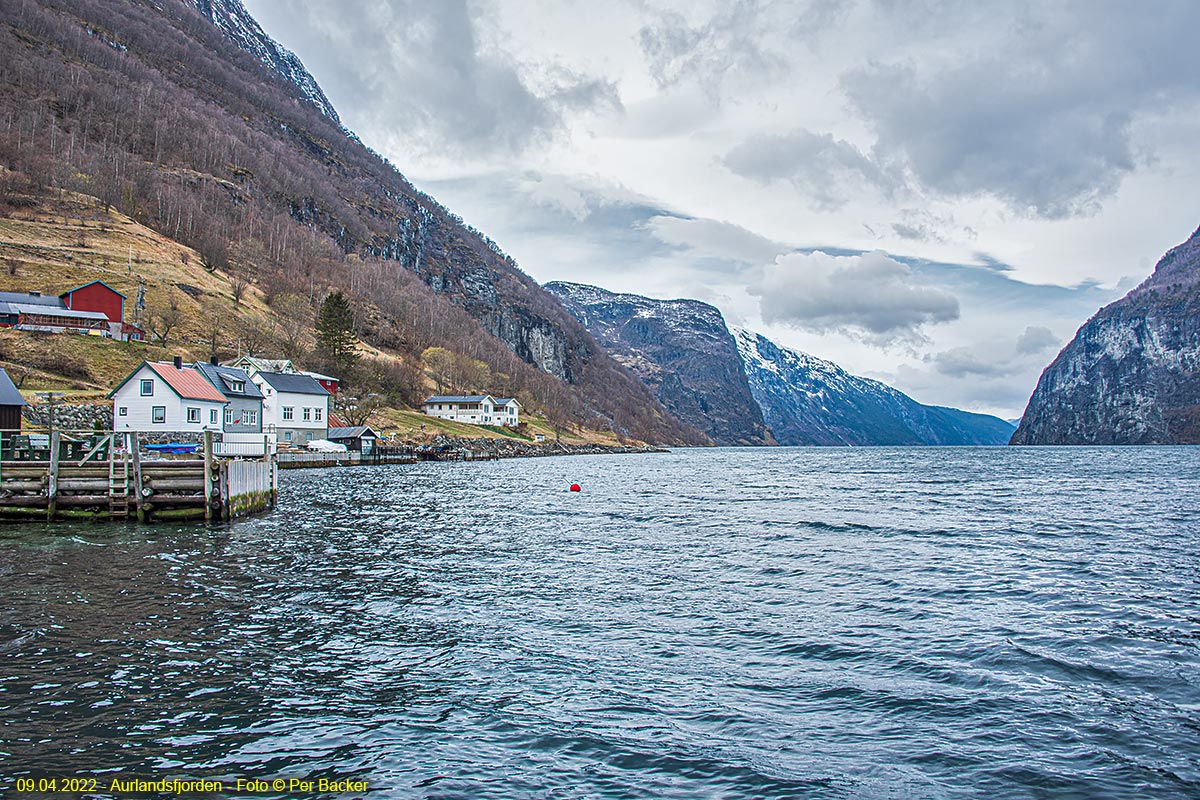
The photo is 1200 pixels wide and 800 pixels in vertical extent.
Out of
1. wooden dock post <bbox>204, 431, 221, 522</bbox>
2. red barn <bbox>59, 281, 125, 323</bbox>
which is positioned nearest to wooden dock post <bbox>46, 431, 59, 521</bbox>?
wooden dock post <bbox>204, 431, 221, 522</bbox>

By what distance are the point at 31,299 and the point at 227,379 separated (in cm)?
3864

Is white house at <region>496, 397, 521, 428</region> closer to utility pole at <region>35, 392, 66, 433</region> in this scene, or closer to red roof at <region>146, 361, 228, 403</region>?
red roof at <region>146, 361, 228, 403</region>

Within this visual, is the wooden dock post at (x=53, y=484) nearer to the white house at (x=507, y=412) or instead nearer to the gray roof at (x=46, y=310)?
the gray roof at (x=46, y=310)

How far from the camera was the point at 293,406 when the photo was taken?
101 meters

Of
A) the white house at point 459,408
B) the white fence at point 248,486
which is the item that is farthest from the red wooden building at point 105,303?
the white fence at point 248,486

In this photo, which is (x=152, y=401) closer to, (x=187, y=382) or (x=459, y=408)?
(x=187, y=382)

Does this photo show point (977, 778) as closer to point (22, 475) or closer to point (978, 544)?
point (978, 544)

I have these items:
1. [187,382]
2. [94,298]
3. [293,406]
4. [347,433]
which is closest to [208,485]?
[187,382]

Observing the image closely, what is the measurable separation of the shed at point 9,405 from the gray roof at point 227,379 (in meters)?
29.1

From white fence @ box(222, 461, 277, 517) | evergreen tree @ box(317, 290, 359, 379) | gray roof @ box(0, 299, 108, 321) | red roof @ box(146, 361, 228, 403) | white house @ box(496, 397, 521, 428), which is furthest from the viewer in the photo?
white house @ box(496, 397, 521, 428)

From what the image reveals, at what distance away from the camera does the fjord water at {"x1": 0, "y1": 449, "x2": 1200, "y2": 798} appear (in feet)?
33.8

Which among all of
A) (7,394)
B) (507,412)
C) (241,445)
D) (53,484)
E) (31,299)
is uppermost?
(31,299)

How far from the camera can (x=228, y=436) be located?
8094 cm

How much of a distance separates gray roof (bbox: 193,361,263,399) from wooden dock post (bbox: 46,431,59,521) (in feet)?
166
